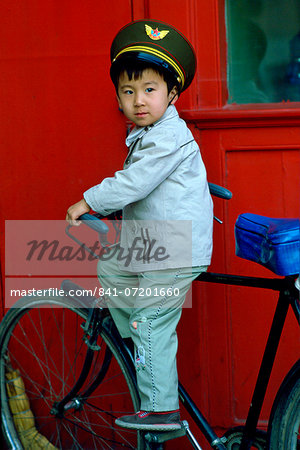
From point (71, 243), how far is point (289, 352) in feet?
3.61

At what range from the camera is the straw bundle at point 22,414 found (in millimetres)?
2627

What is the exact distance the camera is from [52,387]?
2.72 metres

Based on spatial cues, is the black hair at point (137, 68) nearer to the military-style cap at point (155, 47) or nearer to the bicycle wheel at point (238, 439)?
the military-style cap at point (155, 47)

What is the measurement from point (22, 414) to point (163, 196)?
4.54ft

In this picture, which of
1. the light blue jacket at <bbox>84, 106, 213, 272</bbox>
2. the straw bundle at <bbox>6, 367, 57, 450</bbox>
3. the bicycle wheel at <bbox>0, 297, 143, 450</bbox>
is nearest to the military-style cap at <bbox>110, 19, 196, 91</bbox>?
the light blue jacket at <bbox>84, 106, 213, 272</bbox>

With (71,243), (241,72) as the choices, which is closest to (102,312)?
(71,243)

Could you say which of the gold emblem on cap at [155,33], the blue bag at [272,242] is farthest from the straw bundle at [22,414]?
the gold emblem on cap at [155,33]

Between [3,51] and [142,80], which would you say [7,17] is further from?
[142,80]

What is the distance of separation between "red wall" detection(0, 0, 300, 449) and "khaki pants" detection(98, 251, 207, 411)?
0.54m

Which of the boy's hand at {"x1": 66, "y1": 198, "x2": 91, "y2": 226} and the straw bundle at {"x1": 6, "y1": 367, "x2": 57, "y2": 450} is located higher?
the boy's hand at {"x1": 66, "y1": 198, "x2": 91, "y2": 226}

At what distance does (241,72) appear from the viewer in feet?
8.10

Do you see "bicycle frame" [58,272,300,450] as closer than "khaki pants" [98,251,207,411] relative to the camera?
Yes

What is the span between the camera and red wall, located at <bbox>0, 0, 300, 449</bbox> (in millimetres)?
2371

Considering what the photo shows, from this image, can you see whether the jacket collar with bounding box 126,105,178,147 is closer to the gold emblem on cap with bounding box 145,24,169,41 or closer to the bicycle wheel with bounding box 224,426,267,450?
the gold emblem on cap with bounding box 145,24,169,41
